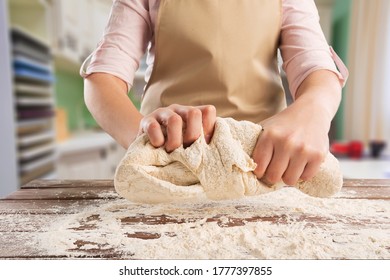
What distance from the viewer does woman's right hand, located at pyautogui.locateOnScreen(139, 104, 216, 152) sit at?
445 millimetres

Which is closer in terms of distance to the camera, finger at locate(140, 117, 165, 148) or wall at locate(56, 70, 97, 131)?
finger at locate(140, 117, 165, 148)

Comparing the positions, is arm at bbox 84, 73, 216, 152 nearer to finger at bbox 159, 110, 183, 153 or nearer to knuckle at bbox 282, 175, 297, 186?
finger at bbox 159, 110, 183, 153

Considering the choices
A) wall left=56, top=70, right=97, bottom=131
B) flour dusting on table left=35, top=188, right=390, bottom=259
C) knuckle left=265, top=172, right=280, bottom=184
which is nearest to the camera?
flour dusting on table left=35, top=188, right=390, bottom=259

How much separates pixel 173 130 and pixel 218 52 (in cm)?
31

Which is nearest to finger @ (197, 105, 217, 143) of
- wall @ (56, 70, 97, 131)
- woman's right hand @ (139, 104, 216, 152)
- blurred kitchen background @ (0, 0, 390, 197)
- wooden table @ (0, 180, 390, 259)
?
woman's right hand @ (139, 104, 216, 152)

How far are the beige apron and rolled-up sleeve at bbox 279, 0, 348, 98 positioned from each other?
0.09 ft

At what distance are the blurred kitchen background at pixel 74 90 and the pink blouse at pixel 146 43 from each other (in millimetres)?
843

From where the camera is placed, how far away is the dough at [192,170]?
45cm

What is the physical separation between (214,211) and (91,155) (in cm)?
167

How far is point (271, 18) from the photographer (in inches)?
27.6

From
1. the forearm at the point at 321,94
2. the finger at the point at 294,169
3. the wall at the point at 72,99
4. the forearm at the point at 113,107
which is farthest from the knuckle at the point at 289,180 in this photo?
the wall at the point at 72,99

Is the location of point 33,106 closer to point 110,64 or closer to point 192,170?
point 110,64
